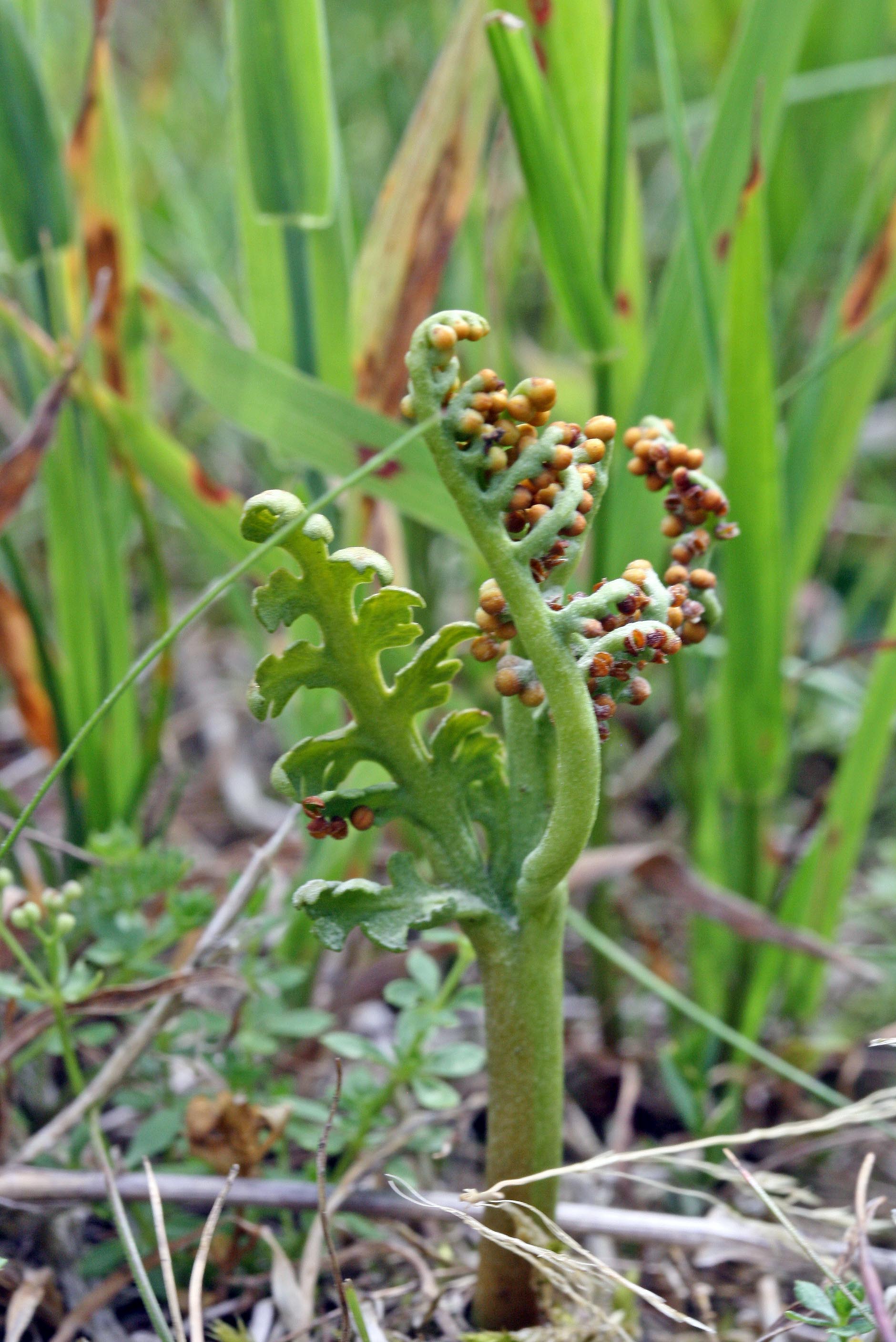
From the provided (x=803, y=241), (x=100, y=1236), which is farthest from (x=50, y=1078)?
(x=803, y=241)

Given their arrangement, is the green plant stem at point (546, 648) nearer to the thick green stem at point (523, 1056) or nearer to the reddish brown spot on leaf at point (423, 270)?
the thick green stem at point (523, 1056)

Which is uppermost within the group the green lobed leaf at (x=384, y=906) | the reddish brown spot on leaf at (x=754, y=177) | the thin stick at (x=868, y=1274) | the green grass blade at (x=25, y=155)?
the green grass blade at (x=25, y=155)

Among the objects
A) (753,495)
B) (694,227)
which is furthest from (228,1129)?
(694,227)

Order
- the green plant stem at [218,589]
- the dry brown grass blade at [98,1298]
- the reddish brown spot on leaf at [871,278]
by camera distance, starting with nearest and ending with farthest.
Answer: the green plant stem at [218,589]
the dry brown grass blade at [98,1298]
the reddish brown spot on leaf at [871,278]

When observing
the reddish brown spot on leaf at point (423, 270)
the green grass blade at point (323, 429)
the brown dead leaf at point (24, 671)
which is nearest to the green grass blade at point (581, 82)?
the reddish brown spot on leaf at point (423, 270)

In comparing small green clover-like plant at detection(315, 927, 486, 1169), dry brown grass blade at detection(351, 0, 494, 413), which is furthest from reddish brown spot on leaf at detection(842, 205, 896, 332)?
small green clover-like plant at detection(315, 927, 486, 1169)

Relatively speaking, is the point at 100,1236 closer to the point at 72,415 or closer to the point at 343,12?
the point at 72,415
